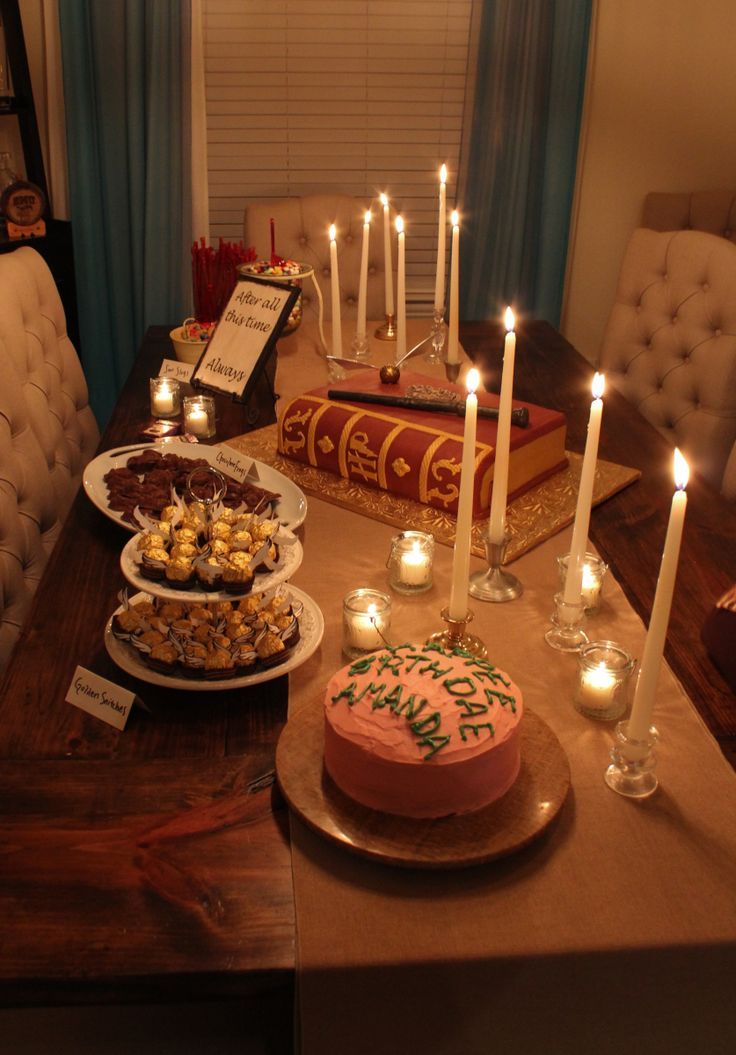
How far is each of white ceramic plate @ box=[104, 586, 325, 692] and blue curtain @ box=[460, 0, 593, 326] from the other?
2.57 m

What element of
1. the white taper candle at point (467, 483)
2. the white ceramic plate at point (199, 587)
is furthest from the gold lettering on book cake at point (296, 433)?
the white taper candle at point (467, 483)

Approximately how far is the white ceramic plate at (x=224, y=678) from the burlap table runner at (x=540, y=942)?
21 cm

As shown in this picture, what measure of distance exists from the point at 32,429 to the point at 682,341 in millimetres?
1436

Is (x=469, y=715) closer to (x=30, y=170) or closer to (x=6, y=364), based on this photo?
(x=6, y=364)

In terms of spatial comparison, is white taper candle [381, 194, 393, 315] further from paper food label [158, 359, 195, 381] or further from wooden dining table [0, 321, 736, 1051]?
wooden dining table [0, 321, 736, 1051]

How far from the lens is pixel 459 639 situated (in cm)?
111

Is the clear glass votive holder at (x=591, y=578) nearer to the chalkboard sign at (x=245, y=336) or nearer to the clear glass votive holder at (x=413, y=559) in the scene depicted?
the clear glass votive holder at (x=413, y=559)

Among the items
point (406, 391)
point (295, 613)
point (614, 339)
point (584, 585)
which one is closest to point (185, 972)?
point (295, 613)

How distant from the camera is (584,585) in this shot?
1235 mm

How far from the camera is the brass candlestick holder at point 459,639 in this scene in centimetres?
107

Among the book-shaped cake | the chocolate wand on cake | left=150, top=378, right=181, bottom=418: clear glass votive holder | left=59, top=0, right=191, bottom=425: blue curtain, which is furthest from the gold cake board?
left=59, top=0, right=191, bottom=425: blue curtain

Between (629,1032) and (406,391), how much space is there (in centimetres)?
109

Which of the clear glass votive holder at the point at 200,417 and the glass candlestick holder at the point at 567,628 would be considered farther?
the clear glass votive holder at the point at 200,417

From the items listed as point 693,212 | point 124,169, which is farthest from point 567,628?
point 124,169
